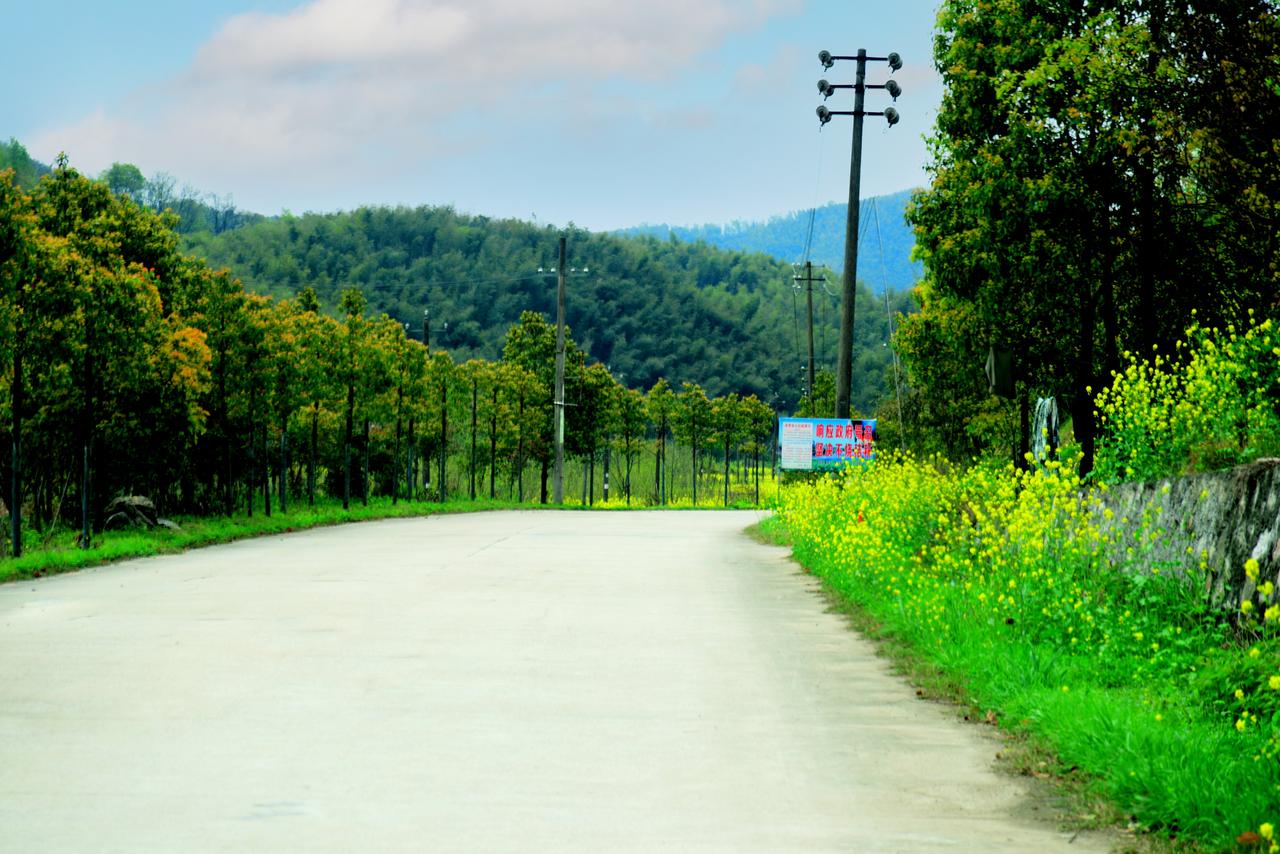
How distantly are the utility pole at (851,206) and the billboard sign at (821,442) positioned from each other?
3.03ft

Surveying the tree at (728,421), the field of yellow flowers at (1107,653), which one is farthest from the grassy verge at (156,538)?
the tree at (728,421)

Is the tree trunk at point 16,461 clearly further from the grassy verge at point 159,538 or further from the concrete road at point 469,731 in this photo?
the concrete road at point 469,731

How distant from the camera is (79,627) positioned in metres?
13.3

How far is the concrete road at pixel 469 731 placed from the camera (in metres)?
6.23

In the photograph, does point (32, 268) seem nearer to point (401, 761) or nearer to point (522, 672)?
point (522, 672)

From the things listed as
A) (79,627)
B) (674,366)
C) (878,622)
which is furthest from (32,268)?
(674,366)

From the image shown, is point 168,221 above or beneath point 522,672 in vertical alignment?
above

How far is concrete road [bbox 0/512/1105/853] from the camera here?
6227 mm

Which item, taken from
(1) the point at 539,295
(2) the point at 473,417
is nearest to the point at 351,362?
(2) the point at 473,417

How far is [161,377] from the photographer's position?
2981 centimetres

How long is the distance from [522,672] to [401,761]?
10.8 feet

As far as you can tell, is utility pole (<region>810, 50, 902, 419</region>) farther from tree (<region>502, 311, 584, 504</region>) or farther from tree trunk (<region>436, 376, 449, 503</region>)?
tree (<region>502, 311, 584, 504</region>)

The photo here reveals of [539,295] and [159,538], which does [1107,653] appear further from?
A: [539,295]

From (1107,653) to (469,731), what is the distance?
426 cm
